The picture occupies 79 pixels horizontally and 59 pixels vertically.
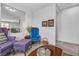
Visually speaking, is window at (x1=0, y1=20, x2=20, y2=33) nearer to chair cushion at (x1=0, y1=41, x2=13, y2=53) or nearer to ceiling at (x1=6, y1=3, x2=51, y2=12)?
ceiling at (x1=6, y1=3, x2=51, y2=12)

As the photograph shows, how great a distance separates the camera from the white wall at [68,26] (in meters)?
2.25

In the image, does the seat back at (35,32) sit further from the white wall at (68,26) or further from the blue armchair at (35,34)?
the white wall at (68,26)

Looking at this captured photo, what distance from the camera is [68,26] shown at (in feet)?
7.80

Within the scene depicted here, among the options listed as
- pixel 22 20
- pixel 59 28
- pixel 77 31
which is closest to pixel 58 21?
pixel 59 28

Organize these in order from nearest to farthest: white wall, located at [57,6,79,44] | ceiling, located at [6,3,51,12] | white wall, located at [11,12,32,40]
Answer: ceiling, located at [6,3,51,12] < white wall, located at [11,12,32,40] < white wall, located at [57,6,79,44]

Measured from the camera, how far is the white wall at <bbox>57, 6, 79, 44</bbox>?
2.25 metres

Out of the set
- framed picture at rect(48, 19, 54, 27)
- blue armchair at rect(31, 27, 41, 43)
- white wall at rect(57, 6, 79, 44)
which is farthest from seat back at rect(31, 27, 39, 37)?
white wall at rect(57, 6, 79, 44)

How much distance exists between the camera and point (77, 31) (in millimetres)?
2572

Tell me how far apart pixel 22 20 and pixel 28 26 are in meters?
0.21

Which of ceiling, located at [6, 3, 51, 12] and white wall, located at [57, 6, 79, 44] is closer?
ceiling, located at [6, 3, 51, 12]

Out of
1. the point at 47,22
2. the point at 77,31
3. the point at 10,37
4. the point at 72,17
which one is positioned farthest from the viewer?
the point at 77,31

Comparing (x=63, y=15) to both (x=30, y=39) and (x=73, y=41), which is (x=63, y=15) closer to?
(x=73, y=41)

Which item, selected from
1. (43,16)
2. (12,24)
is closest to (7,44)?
(12,24)

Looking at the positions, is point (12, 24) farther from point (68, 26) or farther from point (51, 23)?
point (68, 26)
